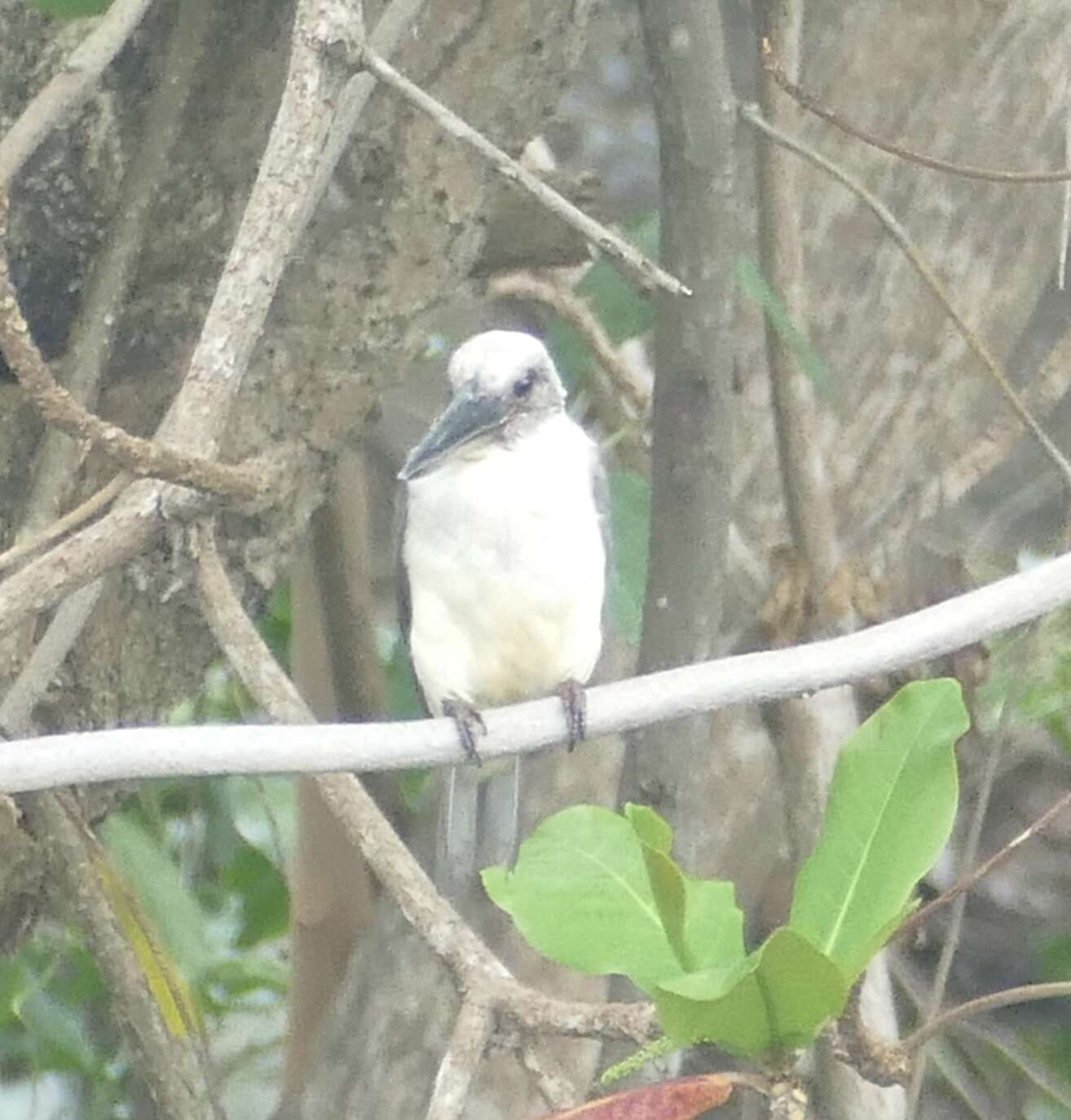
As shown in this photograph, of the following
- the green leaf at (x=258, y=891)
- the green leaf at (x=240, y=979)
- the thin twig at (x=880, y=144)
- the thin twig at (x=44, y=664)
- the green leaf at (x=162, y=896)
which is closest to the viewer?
the thin twig at (x=44, y=664)

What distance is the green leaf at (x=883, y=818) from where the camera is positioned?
0.73 metres

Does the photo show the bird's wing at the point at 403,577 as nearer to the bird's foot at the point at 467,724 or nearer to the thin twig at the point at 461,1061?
the bird's foot at the point at 467,724

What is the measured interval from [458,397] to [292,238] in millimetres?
370

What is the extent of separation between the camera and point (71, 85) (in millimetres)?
1036

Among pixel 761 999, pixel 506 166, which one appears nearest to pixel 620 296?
pixel 506 166

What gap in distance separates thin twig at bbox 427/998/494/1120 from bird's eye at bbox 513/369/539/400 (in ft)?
1.69

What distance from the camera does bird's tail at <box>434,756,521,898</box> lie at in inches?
54.1

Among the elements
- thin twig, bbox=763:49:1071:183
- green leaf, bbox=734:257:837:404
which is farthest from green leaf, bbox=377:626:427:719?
thin twig, bbox=763:49:1071:183

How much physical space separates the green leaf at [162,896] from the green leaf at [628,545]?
0.41 metres

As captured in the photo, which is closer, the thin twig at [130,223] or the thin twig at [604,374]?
the thin twig at [130,223]

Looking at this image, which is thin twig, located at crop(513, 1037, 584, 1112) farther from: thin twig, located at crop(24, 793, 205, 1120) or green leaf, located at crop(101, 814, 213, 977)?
green leaf, located at crop(101, 814, 213, 977)

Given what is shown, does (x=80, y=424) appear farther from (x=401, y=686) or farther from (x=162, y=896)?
(x=401, y=686)

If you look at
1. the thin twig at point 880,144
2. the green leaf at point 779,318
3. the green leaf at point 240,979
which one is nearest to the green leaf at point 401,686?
the green leaf at point 240,979

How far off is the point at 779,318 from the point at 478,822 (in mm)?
446
